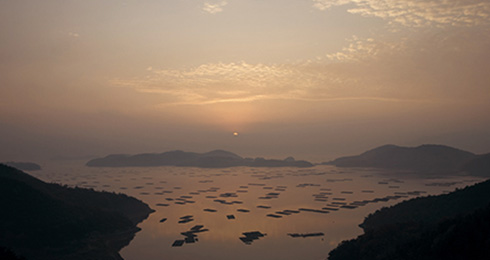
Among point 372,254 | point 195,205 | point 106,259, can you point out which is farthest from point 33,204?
point 372,254

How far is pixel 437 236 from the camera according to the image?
107 ft

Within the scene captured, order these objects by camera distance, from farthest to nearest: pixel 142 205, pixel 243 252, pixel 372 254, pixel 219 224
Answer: pixel 142 205
pixel 219 224
pixel 243 252
pixel 372 254

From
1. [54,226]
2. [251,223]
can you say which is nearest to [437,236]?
[251,223]

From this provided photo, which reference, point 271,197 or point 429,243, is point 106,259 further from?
point 271,197

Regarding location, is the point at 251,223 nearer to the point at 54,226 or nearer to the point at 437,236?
the point at 54,226

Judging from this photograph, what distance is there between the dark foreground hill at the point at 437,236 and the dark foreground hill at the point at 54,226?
31.8m

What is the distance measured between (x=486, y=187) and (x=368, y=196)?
49.5 m

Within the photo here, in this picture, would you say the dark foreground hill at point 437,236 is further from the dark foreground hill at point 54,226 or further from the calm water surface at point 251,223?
the dark foreground hill at point 54,226

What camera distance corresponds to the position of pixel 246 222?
216ft

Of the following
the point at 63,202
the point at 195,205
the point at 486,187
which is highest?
the point at 486,187

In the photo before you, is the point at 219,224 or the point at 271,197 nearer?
the point at 219,224

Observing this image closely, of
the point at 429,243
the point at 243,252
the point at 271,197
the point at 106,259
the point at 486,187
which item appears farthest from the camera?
the point at 271,197

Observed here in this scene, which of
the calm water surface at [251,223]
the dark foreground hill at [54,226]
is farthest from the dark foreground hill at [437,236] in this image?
the dark foreground hill at [54,226]

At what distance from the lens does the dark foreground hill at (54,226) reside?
42.7 metres
